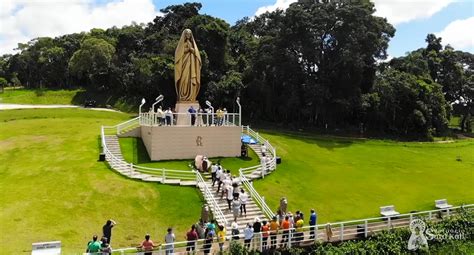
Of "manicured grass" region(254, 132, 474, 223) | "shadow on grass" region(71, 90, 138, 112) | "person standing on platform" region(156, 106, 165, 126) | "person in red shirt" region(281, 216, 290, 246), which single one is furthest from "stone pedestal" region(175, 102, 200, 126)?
"shadow on grass" region(71, 90, 138, 112)

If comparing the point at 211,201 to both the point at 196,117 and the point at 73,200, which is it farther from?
the point at 196,117

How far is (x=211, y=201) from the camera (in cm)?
2041

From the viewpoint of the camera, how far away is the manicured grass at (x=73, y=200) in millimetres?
16547

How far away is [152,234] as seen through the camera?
17703 millimetres

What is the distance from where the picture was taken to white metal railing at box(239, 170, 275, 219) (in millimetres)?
20058

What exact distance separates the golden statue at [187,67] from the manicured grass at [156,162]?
166 inches

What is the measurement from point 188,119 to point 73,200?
1015cm

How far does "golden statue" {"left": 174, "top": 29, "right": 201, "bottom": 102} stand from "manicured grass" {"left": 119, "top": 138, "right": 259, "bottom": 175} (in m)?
4.23

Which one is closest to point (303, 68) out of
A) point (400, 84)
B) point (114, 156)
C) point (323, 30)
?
point (323, 30)

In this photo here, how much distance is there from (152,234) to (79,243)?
2.95 metres

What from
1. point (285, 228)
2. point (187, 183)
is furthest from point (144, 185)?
point (285, 228)

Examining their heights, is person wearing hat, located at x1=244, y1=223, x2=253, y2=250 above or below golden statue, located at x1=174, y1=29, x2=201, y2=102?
below

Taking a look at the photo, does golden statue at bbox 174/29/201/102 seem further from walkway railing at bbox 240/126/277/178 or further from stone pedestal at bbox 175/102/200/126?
walkway railing at bbox 240/126/277/178

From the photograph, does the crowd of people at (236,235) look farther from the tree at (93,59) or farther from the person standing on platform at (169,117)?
the tree at (93,59)
